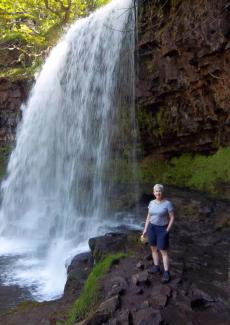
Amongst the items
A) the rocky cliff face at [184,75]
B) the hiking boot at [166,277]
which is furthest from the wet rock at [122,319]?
the rocky cliff face at [184,75]

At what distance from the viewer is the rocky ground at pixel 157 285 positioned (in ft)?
17.2

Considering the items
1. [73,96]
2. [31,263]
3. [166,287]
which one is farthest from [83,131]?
[166,287]

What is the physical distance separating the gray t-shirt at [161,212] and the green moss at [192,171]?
550cm

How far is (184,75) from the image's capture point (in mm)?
11055

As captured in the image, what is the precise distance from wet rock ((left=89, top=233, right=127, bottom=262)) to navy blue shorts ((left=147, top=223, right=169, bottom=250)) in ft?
5.39

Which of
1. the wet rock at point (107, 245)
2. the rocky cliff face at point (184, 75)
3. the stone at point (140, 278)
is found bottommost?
the stone at point (140, 278)

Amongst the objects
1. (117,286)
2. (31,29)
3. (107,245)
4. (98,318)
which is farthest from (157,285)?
(31,29)

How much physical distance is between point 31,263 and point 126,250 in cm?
307

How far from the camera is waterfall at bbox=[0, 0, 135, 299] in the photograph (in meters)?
12.1

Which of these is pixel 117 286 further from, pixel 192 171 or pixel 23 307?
pixel 192 171

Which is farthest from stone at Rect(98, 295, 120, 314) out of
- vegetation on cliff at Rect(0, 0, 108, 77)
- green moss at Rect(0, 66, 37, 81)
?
vegetation on cliff at Rect(0, 0, 108, 77)

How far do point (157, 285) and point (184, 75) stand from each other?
6642 mm

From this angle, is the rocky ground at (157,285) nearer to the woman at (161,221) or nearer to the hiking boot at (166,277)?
the hiking boot at (166,277)

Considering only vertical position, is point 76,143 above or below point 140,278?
above
